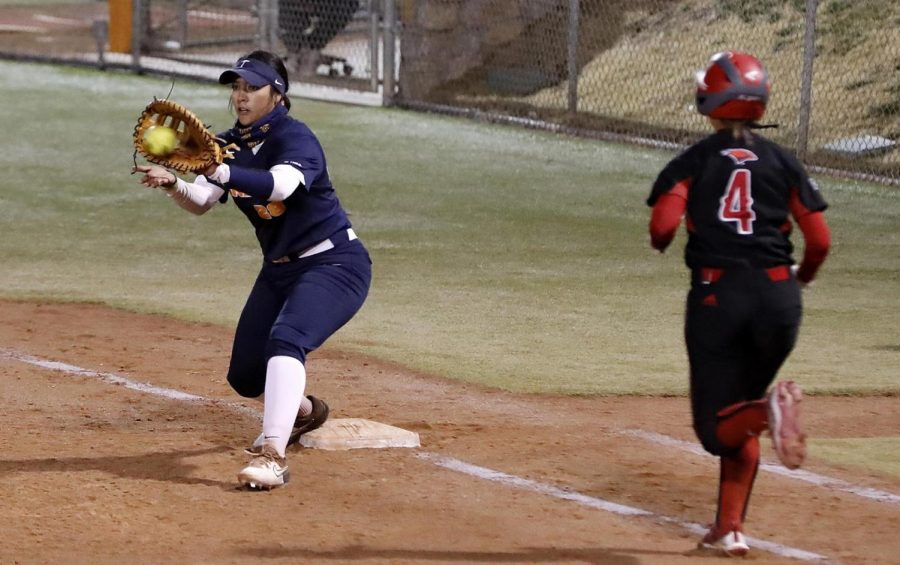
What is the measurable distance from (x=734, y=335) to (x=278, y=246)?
6.65 ft

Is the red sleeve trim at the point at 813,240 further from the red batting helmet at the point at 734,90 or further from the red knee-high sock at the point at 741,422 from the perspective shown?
the red knee-high sock at the point at 741,422

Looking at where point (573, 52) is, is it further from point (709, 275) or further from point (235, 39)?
point (709, 275)

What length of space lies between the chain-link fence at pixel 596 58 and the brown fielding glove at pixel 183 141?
8709 millimetres

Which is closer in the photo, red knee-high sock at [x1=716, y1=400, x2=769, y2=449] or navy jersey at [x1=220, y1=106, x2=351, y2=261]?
red knee-high sock at [x1=716, y1=400, x2=769, y2=449]

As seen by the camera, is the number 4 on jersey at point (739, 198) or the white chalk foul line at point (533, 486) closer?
the number 4 on jersey at point (739, 198)

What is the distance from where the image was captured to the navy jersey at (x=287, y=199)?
629 cm

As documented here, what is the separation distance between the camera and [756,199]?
5133mm

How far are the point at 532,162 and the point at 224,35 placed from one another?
8758 mm

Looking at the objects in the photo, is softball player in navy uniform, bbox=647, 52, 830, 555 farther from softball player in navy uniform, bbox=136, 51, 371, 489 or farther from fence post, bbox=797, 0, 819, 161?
fence post, bbox=797, 0, 819, 161

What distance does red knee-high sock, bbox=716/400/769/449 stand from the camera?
5.07 metres

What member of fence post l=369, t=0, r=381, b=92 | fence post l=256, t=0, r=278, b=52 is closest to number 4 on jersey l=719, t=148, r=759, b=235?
fence post l=369, t=0, r=381, b=92

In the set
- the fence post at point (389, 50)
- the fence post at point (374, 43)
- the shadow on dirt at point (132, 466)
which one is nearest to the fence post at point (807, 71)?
the fence post at point (389, 50)

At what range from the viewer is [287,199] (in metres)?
6.35

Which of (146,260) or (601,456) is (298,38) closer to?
(146,260)
